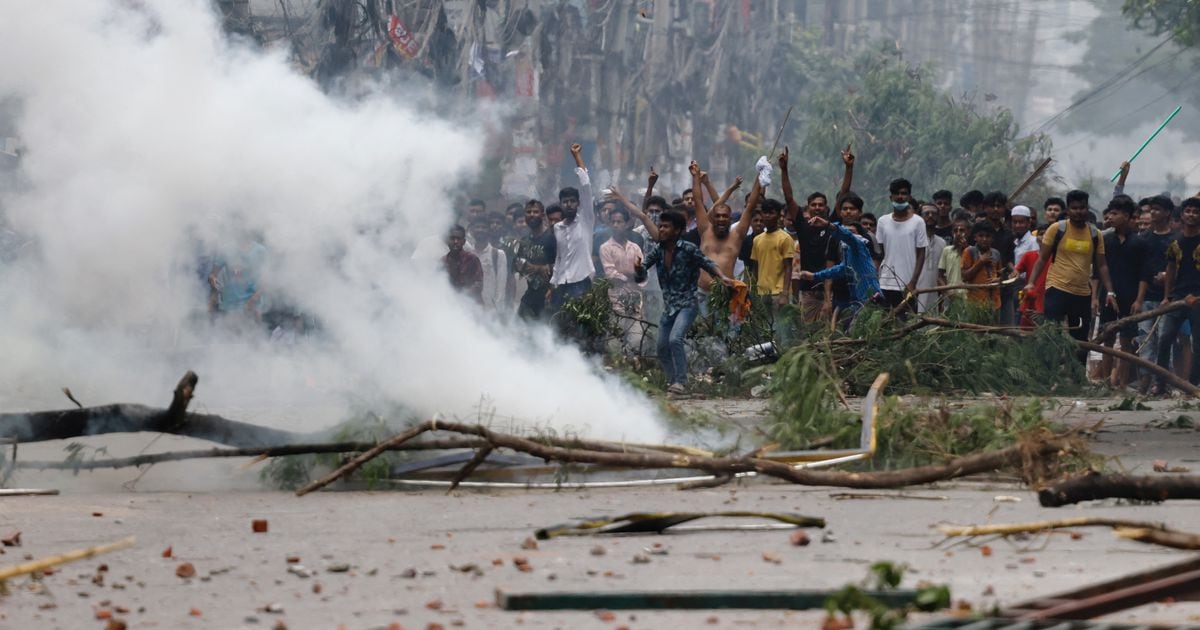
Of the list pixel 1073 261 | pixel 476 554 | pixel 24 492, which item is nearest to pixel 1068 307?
pixel 1073 261

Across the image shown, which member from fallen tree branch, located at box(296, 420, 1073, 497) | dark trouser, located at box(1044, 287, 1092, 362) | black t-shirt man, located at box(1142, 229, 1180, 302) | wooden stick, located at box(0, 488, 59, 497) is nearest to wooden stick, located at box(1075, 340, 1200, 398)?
dark trouser, located at box(1044, 287, 1092, 362)

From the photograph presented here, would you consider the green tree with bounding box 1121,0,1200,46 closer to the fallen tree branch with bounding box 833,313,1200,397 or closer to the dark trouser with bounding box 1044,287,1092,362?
the dark trouser with bounding box 1044,287,1092,362

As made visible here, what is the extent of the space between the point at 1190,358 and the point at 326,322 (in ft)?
23.7

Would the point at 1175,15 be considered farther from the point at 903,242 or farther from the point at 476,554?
the point at 476,554

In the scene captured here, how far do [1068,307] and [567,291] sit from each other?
4142 millimetres

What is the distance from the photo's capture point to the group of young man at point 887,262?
12828 millimetres

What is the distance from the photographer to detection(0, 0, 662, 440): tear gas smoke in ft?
31.9

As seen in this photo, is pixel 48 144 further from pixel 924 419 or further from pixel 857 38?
pixel 857 38

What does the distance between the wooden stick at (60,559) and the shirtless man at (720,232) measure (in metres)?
7.99

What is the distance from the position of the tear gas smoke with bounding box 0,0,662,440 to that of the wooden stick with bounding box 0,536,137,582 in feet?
11.2

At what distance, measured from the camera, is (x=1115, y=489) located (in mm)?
5734

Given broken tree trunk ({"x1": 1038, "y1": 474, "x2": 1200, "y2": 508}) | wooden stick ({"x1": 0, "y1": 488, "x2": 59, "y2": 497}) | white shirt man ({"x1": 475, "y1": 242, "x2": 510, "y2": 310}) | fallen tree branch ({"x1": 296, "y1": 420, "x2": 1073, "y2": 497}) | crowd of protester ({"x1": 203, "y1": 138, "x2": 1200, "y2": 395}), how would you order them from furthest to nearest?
white shirt man ({"x1": 475, "y1": 242, "x2": 510, "y2": 310}) → crowd of protester ({"x1": 203, "y1": 138, "x2": 1200, "y2": 395}) → wooden stick ({"x1": 0, "y1": 488, "x2": 59, "y2": 497}) → fallen tree branch ({"x1": 296, "y1": 420, "x2": 1073, "y2": 497}) → broken tree trunk ({"x1": 1038, "y1": 474, "x2": 1200, "y2": 508})

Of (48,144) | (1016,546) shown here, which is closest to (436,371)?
(48,144)

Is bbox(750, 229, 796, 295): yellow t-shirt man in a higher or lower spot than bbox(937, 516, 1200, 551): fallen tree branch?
higher
